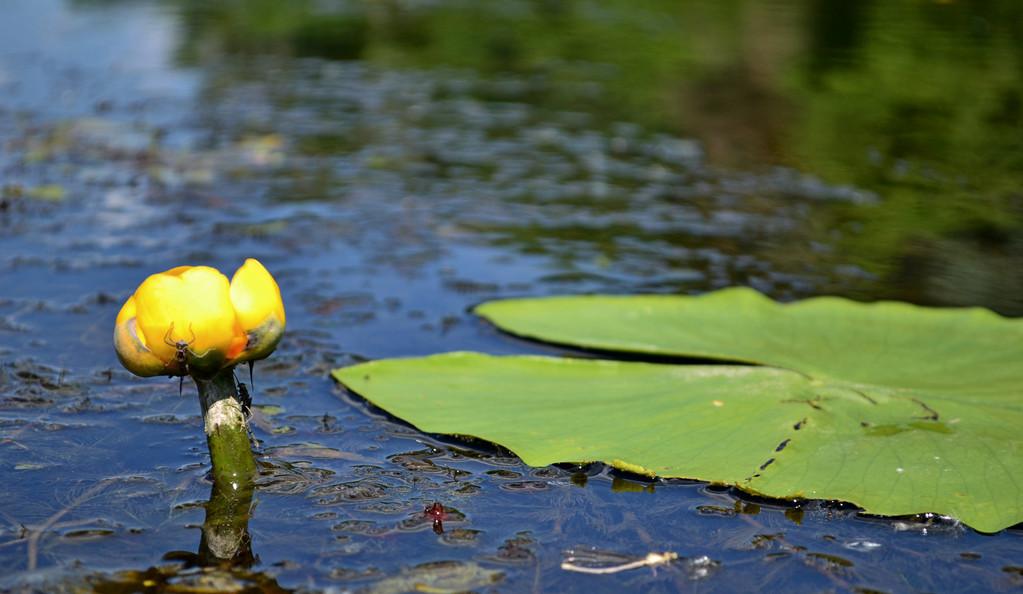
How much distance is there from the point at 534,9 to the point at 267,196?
285 inches

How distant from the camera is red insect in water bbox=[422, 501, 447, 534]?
6.75 ft

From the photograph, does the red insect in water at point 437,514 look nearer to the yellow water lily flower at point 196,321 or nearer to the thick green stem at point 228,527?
Answer: the thick green stem at point 228,527

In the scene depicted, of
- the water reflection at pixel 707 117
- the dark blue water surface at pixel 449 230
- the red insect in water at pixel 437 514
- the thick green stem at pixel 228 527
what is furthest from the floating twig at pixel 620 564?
the water reflection at pixel 707 117

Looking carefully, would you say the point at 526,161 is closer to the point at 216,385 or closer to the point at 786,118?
the point at 786,118

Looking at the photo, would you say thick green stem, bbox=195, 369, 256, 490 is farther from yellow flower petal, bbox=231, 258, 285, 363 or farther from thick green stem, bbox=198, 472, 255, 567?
yellow flower petal, bbox=231, 258, 285, 363

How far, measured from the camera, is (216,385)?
76.4 inches

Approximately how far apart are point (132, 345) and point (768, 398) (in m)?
→ 1.37

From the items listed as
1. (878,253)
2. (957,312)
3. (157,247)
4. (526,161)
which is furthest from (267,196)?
(957,312)

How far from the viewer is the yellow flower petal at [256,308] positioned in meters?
1.79

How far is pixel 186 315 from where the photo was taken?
173 centimetres

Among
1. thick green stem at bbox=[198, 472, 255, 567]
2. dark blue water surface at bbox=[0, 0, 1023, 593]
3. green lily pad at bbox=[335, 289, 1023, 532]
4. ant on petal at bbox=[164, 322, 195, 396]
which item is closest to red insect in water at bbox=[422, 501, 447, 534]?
dark blue water surface at bbox=[0, 0, 1023, 593]

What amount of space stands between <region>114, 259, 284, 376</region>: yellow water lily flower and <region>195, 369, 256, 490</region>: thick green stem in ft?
0.34

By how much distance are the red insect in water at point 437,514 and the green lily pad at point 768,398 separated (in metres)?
0.23

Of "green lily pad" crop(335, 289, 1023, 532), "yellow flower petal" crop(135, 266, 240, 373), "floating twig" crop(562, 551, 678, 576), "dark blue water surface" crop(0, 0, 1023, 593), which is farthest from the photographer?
"green lily pad" crop(335, 289, 1023, 532)
